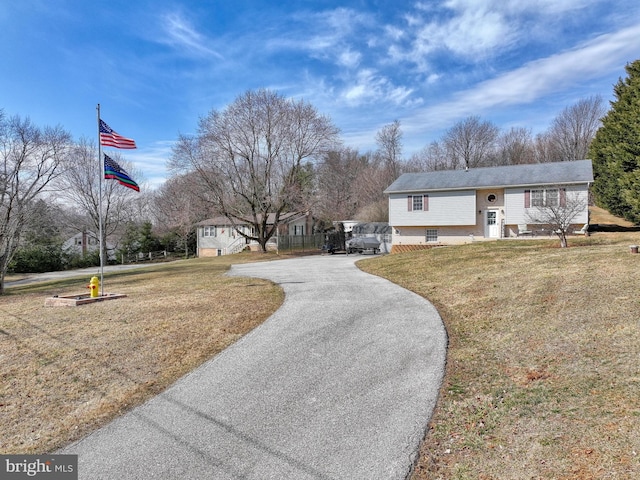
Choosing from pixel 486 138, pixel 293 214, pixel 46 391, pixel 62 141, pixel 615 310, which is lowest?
pixel 46 391

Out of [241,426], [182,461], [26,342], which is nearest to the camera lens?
[182,461]

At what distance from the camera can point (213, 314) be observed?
801 cm

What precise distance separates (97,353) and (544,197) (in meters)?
22.7

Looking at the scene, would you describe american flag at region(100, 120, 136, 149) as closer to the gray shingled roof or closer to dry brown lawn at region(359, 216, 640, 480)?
dry brown lawn at region(359, 216, 640, 480)

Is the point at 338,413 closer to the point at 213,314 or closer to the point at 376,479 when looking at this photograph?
the point at 376,479

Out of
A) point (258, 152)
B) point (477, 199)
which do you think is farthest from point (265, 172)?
point (477, 199)

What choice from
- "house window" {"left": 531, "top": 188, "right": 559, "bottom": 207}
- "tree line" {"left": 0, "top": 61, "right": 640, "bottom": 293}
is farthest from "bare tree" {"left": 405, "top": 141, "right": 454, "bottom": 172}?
"house window" {"left": 531, "top": 188, "right": 559, "bottom": 207}

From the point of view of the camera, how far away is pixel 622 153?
69.8ft

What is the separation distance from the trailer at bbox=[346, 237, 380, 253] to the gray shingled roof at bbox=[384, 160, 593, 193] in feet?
14.7

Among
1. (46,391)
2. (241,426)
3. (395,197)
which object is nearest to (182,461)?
(241,426)

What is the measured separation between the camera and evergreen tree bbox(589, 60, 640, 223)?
19188 millimetres

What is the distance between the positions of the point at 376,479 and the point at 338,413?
1.04 meters
